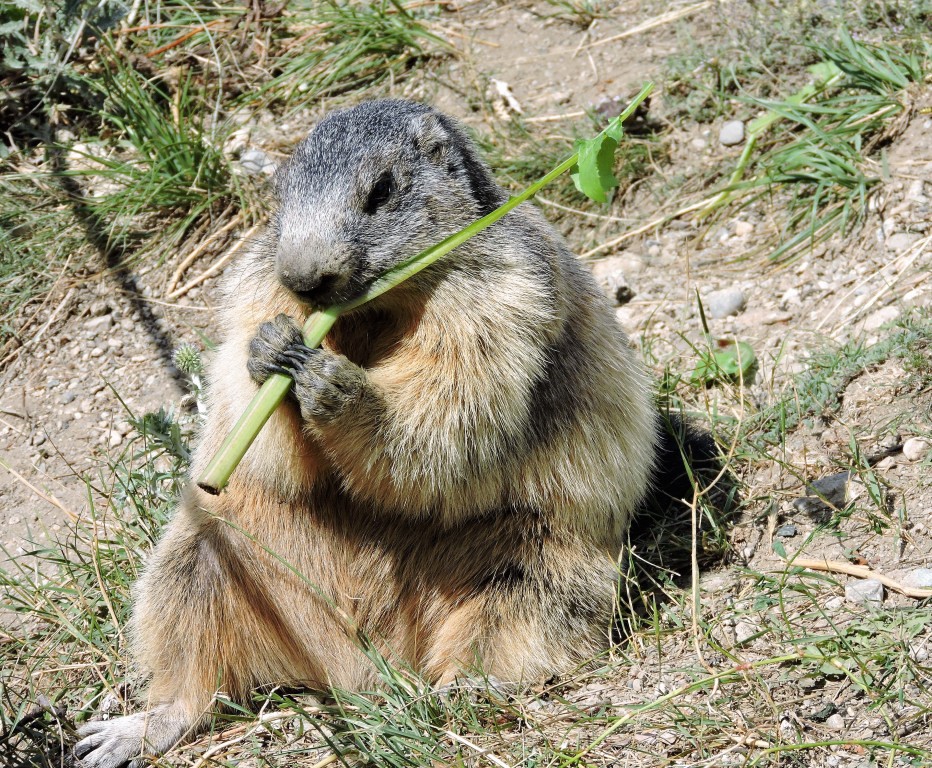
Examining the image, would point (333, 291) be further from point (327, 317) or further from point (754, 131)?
point (754, 131)

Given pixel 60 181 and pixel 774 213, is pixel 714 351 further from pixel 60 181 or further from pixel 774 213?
pixel 60 181

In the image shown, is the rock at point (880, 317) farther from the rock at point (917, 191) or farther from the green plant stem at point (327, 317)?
the green plant stem at point (327, 317)

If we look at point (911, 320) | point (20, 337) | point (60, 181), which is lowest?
point (911, 320)

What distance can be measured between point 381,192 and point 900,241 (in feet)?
10.6

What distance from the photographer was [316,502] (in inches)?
171

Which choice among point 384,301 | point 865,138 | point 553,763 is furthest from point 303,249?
point 865,138

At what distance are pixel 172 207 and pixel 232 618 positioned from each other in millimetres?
3583

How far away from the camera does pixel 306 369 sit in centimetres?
382

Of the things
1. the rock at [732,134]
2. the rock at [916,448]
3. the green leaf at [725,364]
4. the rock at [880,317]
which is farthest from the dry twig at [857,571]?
the rock at [732,134]

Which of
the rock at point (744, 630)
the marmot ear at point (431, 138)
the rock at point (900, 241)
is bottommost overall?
the rock at point (744, 630)

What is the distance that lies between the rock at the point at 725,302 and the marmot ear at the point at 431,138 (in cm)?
250

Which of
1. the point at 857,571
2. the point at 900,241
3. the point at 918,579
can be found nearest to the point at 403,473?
the point at 857,571

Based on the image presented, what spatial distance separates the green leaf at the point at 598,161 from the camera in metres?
3.67

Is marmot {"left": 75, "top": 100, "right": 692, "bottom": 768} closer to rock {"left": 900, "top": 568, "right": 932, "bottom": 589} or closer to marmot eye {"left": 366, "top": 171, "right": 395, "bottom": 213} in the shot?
marmot eye {"left": 366, "top": 171, "right": 395, "bottom": 213}
